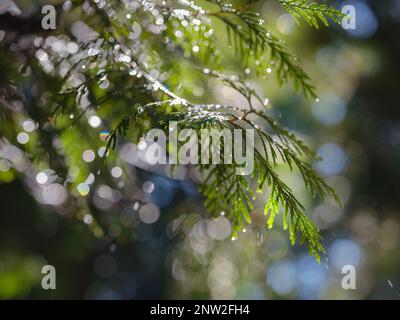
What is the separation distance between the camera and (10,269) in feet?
13.7

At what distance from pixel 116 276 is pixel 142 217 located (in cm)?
126

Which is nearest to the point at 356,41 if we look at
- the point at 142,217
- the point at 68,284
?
the point at 142,217

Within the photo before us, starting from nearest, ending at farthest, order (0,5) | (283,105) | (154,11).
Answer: (154,11) → (0,5) → (283,105)

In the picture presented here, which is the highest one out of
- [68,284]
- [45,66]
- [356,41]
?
[356,41]

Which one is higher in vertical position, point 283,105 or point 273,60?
point 283,105

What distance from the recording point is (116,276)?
17.2 feet

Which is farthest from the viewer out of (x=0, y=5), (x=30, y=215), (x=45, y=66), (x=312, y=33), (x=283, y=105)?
(x=283, y=105)

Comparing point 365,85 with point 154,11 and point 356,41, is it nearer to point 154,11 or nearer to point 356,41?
point 356,41

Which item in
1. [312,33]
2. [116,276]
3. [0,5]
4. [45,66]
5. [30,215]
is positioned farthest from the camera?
[116,276]

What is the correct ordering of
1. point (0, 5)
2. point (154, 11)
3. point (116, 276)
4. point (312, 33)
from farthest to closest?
point (116, 276) < point (312, 33) < point (0, 5) < point (154, 11)

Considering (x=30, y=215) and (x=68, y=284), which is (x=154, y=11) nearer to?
(x=30, y=215)
